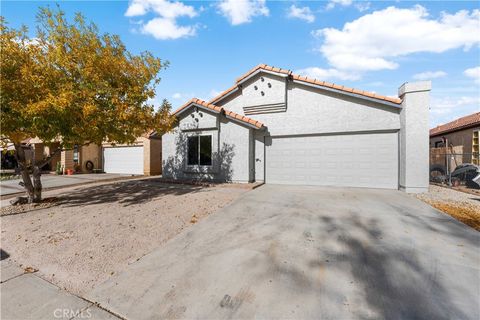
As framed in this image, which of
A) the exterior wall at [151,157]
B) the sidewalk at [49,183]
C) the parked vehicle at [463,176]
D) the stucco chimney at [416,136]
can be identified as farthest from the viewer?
the exterior wall at [151,157]

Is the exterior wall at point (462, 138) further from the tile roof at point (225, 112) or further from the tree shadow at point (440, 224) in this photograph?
the tile roof at point (225, 112)

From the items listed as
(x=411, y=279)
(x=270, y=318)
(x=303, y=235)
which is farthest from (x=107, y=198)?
(x=411, y=279)

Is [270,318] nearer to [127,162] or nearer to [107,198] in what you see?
[107,198]

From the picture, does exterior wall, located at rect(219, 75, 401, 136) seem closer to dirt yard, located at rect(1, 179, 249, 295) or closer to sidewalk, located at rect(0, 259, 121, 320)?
dirt yard, located at rect(1, 179, 249, 295)

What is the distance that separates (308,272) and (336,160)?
834 centimetres

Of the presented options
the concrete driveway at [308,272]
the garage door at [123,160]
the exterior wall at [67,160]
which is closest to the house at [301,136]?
the concrete driveway at [308,272]

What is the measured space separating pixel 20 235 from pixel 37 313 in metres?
3.70

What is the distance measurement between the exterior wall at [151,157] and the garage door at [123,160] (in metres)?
0.86

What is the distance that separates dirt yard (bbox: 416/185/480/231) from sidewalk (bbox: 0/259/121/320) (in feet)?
25.6

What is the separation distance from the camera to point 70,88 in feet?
23.1

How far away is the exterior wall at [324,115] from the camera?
10.1 metres

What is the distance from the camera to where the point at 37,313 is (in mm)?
2730

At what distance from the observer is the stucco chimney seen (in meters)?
8.97

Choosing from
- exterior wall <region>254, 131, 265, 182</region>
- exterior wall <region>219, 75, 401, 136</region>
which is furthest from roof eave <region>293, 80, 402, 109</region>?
exterior wall <region>254, 131, 265, 182</region>
